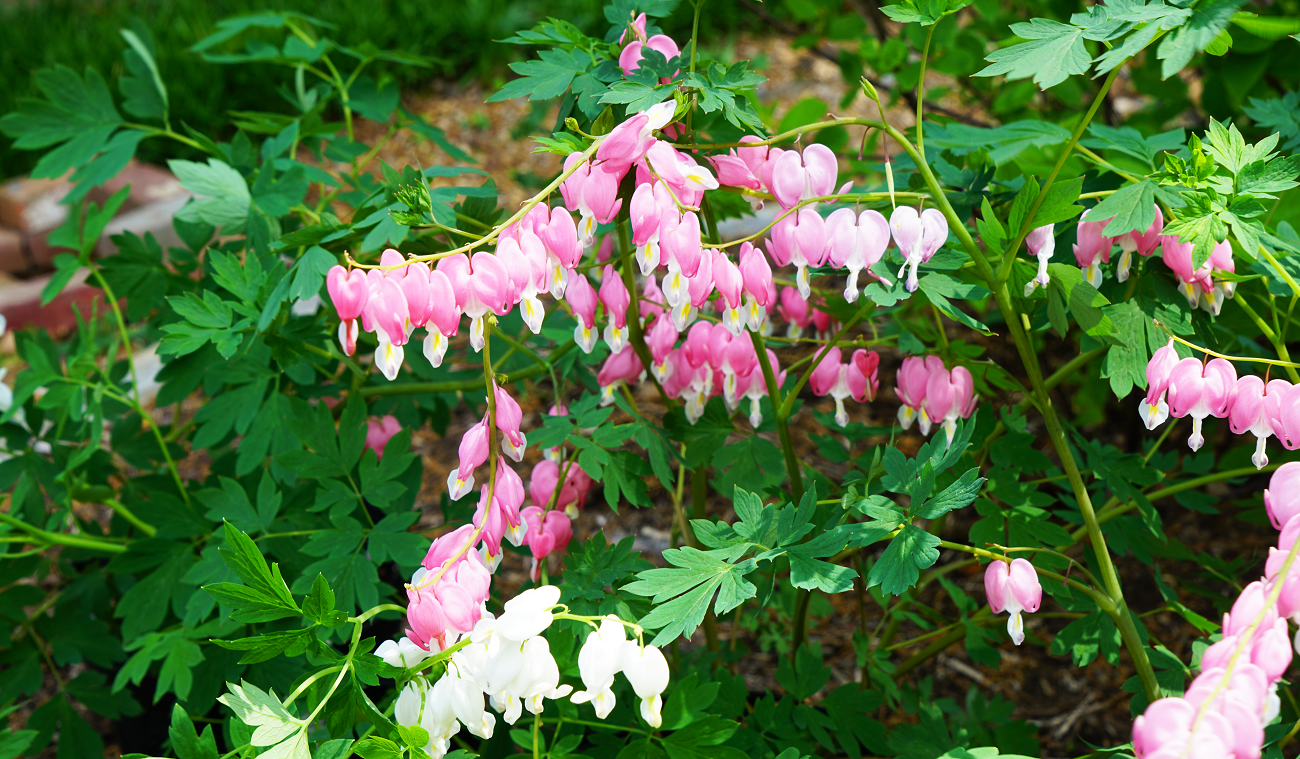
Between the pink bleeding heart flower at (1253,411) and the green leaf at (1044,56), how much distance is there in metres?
0.39

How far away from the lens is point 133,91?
184 cm

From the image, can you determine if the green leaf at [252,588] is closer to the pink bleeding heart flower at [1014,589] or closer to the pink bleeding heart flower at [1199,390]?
the pink bleeding heart flower at [1014,589]

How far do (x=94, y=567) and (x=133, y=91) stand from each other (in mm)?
979

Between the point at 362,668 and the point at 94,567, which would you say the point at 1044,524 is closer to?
the point at 362,668

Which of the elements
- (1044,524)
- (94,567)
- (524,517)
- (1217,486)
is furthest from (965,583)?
(94,567)

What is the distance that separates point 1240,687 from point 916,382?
24.6 inches

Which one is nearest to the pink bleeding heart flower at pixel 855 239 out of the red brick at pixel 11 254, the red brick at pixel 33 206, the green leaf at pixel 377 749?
the green leaf at pixel 377 749

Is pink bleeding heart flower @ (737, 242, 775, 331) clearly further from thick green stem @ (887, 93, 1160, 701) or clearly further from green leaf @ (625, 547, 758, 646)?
green leaf @ (625, 547, 758, 646)

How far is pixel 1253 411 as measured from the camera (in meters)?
1.05

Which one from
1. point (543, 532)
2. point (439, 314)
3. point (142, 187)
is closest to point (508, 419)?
point (439, 314)

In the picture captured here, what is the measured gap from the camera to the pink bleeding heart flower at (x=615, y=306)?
1.26 meters

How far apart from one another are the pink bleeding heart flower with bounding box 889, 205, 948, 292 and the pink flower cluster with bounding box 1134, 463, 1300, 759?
0.44 metres

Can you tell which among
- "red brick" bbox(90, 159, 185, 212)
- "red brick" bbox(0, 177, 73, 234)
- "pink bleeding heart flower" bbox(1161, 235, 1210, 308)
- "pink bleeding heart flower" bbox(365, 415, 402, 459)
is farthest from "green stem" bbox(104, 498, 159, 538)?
"red brick" bbox(0, 177, 73, 234)

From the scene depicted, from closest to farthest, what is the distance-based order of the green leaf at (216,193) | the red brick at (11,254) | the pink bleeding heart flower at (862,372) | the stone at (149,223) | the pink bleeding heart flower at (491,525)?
the pink bleeding heart flower at (491,525) → the pink bleeding heart flower at (862,372) → the green leaf at (216,193) → the stone at (149,223) → the red brick at (11,254)
